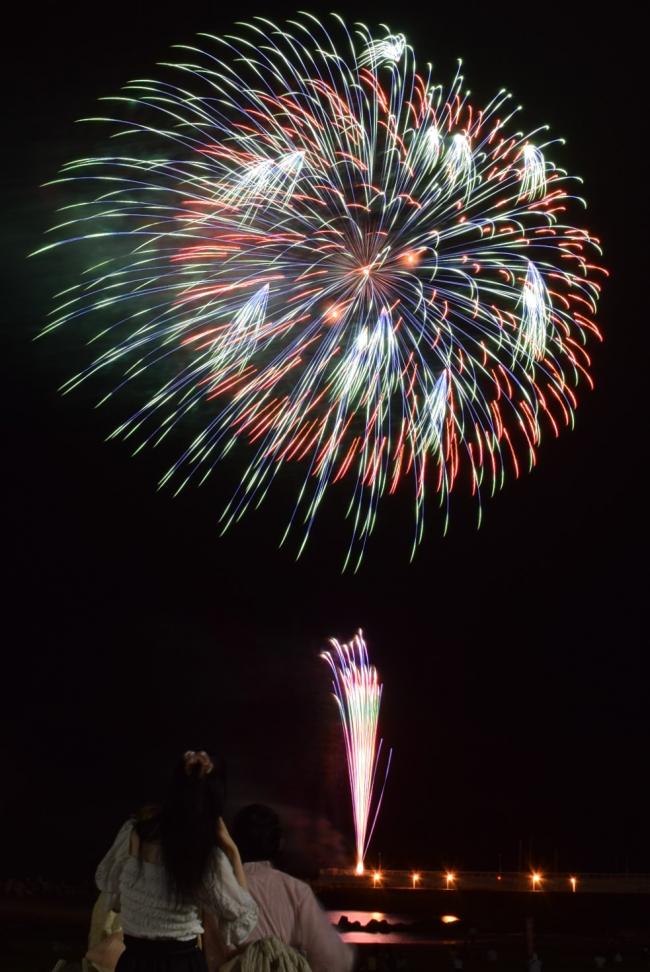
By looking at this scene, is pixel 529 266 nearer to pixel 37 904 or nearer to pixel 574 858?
pixel 37 904

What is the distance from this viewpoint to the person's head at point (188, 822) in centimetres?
427

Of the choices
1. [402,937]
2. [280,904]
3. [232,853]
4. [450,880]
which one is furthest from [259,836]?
[450,880]

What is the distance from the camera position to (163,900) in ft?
14.3

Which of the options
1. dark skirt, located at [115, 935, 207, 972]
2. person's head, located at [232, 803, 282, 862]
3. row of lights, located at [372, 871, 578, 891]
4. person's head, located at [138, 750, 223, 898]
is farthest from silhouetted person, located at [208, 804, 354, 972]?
row of lights, located at [372, 871, 578, 891]

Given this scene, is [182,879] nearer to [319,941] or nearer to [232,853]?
[232,853]

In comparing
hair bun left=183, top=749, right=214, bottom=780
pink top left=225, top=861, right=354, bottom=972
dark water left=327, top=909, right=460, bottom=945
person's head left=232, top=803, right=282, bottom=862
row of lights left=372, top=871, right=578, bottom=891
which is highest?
row of lights left=372, top=871, right=578, bottom=891

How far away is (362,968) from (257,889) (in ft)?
43.2

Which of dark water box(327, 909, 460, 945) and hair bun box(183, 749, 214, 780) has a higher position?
dark water box(327, 909, 460, 945)

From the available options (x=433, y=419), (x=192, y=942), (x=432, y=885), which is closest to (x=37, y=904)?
(x=432, y=885)

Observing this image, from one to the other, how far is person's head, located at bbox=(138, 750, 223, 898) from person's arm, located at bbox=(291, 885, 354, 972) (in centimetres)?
42

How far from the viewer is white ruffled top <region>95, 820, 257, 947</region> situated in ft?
13.7

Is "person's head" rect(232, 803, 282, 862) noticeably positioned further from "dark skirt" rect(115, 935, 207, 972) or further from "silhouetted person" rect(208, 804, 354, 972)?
"dark skirt" rect(115, 935, 207, 972)

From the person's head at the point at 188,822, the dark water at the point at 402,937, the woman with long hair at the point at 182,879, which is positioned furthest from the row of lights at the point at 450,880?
the person's head at the point at 188,822

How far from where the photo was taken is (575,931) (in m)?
28.0
